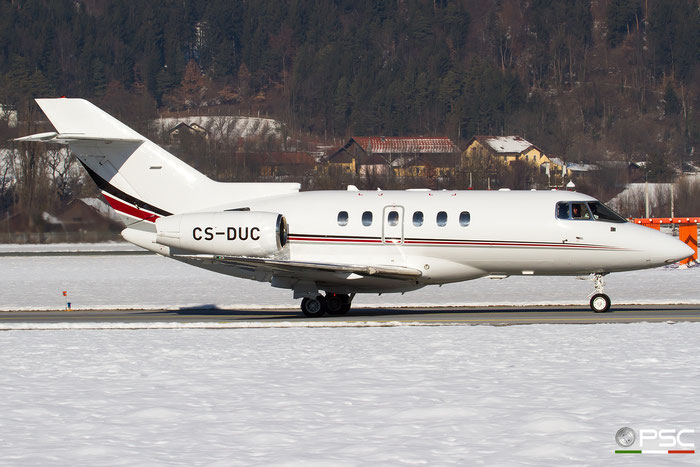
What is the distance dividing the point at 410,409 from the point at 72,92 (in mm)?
198025

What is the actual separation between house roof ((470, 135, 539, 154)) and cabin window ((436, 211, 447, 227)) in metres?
107

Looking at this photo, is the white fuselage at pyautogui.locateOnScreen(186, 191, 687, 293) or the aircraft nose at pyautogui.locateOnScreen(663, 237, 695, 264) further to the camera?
the white fuselage at pyautogui.locateOnScreen(186, 191, 687, 293)

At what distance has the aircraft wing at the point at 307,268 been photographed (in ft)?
72.6

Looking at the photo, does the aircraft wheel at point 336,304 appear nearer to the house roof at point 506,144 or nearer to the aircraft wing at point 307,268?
the aircraft wing at point 307,268

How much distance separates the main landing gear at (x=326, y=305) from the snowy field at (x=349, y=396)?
16.0 ft

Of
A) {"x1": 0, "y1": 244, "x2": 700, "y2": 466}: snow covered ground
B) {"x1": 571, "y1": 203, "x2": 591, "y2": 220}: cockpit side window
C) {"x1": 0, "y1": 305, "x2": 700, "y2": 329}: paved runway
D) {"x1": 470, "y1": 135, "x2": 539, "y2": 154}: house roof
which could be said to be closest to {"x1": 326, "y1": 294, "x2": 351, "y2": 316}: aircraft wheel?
{"x1": 0, "y1": 305, "x2": 700, "y2": 329}: paved runway

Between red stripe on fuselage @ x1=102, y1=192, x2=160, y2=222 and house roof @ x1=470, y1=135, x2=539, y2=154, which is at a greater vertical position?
house roof @ x1=470, y1=135, x2=539, y2=154

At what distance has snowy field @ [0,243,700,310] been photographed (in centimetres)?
2659

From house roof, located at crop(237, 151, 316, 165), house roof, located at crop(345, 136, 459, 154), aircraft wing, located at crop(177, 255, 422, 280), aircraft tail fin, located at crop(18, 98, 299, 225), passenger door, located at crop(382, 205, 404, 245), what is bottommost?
aircraft wing, located at crop(177, 255, 422, 280)

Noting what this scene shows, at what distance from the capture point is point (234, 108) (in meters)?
198

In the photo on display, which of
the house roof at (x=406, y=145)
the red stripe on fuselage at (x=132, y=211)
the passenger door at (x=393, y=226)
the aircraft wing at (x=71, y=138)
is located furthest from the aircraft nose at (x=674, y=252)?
the house roof at (x=406, y=145)

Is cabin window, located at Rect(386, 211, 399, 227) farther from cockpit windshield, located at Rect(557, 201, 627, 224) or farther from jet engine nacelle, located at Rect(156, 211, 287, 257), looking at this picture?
cockpit windshield, located at Rect(557, 201, 627, 224)

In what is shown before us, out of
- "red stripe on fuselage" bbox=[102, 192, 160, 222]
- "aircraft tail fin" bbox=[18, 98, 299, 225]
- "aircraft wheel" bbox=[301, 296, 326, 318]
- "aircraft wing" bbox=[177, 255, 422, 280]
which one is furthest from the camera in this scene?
"red stripe on fuselage" bbox=[102, 192, 160, 222]

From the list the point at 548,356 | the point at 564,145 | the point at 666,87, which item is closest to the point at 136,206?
the point at 548,356
